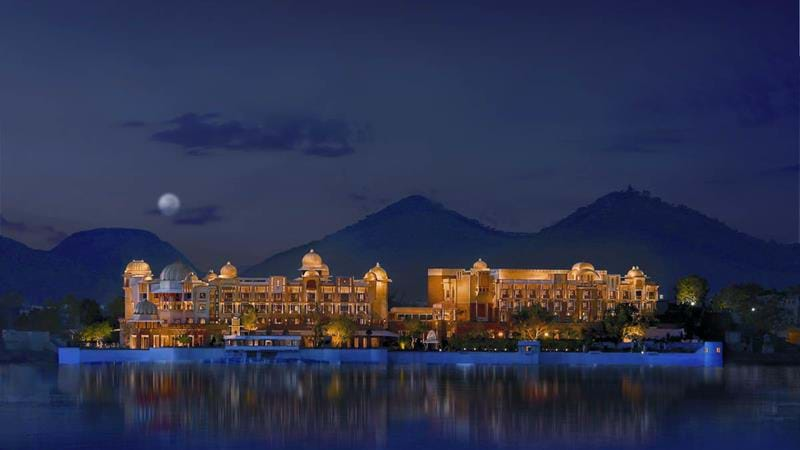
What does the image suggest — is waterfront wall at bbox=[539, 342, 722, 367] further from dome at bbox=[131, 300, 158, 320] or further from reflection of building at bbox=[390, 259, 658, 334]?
dome at bbox=[131, 300, 158, 320]

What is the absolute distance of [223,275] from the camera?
104 meters

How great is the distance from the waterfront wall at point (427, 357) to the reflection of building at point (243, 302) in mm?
6235

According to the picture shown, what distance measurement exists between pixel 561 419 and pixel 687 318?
5636 centimetres

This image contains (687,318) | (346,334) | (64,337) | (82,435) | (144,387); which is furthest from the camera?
(64,337)

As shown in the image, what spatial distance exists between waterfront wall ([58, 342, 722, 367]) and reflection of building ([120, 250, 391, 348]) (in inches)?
245

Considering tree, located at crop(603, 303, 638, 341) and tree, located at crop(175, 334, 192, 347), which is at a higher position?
tree, located at crop(603, 303, 638, 341)

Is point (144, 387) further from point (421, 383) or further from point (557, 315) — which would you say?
point (557, 315)

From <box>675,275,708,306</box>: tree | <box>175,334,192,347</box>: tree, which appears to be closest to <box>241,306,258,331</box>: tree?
<box>175,334,192,347</box>: tree

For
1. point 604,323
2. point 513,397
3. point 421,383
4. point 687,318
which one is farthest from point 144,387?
point 687,318

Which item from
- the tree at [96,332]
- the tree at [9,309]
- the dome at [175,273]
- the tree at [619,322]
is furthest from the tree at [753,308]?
the tree at [9,309]

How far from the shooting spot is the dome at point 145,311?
94250 mm

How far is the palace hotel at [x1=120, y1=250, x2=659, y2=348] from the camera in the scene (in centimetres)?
9575

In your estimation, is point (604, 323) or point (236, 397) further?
point (604, 323)

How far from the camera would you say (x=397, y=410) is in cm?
4838
